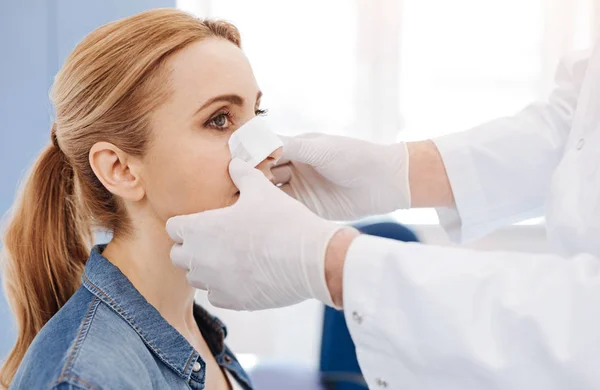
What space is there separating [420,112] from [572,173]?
1.62m

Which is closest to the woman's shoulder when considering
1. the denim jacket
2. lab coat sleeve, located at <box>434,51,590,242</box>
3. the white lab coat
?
Answer: the denim jacket

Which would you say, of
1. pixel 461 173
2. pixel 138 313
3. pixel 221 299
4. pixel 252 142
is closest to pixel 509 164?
pixel 461 173

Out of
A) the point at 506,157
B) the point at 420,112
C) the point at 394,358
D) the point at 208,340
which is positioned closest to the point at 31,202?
the point at 208,340

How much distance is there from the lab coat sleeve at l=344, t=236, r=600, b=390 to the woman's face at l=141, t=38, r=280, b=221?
35cm

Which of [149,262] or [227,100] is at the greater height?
[227,100]

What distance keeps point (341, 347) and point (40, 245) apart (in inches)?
34.0

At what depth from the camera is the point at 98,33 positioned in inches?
45.5

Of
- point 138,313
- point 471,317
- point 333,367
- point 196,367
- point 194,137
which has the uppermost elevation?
point 194,137

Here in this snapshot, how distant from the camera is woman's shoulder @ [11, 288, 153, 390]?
89 cm

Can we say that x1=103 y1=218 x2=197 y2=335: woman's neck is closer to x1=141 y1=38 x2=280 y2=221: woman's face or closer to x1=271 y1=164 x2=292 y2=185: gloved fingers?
x1=141 y1=38 x2=280 y2=221: woman's face

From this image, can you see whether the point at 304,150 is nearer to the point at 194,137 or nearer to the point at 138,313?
the point at 194,137

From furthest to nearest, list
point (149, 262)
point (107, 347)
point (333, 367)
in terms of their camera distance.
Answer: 1. point (333, 367)
2. point (149, 262)
3. point (107, 347)

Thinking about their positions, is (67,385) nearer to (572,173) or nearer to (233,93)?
(233,93)

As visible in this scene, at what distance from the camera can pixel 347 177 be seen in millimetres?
1417
